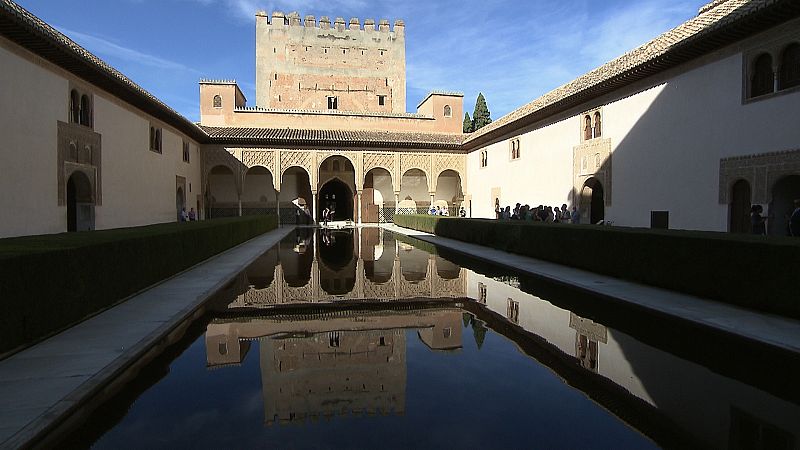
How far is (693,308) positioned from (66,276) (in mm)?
6747

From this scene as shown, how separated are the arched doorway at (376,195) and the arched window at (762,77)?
20.8 meters

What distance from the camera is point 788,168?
887 centimetres

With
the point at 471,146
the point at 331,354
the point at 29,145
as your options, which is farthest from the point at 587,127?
the point at 29,145

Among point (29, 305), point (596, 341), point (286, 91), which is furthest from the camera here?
point (286, 91)

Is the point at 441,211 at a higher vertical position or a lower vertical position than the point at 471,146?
lower

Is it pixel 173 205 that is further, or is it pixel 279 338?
pixel 173 205

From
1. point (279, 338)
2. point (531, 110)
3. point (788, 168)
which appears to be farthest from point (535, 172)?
point (279, 338)

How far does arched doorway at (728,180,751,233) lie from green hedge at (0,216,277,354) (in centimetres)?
1117

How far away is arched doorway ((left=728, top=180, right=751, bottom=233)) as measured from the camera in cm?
1005

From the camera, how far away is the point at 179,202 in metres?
19.9

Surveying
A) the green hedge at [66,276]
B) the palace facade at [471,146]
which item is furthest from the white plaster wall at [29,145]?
the green hedge at [66,276]

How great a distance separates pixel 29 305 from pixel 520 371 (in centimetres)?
421

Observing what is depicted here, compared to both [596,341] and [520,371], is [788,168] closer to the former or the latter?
[596,341]

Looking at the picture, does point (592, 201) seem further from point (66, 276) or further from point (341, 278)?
point (66, 276)
